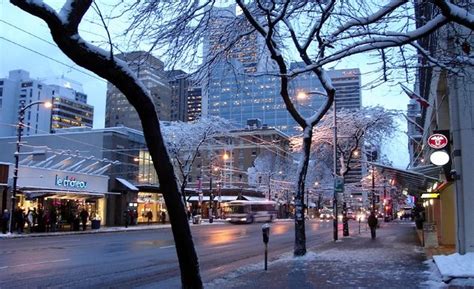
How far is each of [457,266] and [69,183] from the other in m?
37.8

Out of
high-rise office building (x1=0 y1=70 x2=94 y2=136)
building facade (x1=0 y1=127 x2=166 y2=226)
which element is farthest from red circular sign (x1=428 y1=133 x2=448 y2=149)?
high-rise office building (x1=0 y1=70 x2=94 y2=136)

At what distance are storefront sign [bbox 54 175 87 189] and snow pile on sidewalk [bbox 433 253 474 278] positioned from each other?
35.3 meters

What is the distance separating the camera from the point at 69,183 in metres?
45.2

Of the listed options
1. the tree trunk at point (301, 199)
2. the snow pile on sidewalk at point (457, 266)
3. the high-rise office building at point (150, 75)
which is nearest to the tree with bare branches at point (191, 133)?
the high-rise office building at point (150, 75)

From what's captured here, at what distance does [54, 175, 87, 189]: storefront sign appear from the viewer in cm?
4390

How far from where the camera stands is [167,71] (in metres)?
12.5

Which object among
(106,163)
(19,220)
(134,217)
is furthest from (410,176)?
(106,163)

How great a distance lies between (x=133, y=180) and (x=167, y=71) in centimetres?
4792

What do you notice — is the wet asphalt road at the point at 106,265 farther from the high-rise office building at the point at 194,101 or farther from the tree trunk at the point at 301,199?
the high-rise office building at the point at 194,101

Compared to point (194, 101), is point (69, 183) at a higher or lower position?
lower

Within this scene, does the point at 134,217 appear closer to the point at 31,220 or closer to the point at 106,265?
the point at 31,220

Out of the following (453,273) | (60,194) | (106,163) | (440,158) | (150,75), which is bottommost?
(453,273)

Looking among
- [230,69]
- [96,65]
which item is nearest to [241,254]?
[230,69]

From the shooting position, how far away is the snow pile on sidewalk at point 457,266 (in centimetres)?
1214
